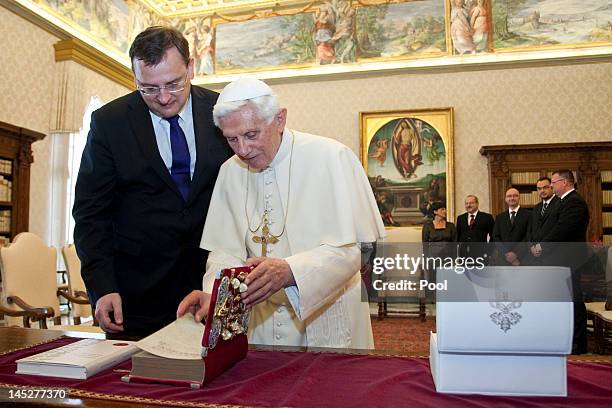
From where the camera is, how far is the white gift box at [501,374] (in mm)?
1306

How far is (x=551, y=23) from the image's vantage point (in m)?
10.7

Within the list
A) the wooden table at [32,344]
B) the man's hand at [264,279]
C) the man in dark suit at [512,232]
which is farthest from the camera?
the man in dark suit at [512,232]

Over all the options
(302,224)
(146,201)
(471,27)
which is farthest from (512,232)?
(146,201)

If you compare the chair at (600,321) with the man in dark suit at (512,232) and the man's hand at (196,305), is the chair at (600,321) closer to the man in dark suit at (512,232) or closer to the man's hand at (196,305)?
the man in dark suit at (512,232)

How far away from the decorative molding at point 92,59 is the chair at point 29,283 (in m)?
5.22

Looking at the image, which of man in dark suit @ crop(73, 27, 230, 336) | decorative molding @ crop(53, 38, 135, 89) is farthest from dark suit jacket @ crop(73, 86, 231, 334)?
decorative molding @ crop(53, 38, 135, 89)

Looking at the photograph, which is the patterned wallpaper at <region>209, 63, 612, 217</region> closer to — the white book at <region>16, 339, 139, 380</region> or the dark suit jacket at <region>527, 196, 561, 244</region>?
the dark suit jacket at <region>527, 196, 561, 244</region>

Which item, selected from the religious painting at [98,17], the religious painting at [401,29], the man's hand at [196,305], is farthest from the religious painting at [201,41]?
the man's hand at [196,305]

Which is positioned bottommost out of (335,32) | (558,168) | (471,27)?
(558,168)

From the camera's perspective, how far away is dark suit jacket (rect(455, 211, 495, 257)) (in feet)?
31.1

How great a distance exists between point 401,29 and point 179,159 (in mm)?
9920

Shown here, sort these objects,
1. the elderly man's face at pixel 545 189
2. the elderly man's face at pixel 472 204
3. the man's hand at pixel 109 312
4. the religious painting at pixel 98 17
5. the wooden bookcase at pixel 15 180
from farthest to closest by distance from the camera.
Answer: the elderly man's face at pixel 472 204 < the religious painting at pixel 98 17 < the wooden bookcase at pixel 15 180 < the elderly man's face at pixel 545 189 < the man's hand at pixel 109 312

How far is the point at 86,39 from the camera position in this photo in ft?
32.5

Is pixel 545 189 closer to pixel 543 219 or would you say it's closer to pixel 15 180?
pixel 543 219
